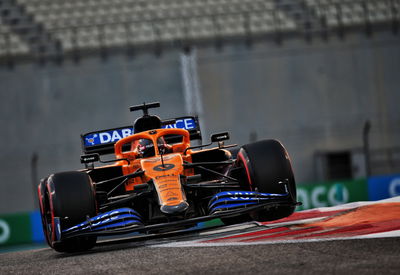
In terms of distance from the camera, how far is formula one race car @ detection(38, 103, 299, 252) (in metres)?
6.79

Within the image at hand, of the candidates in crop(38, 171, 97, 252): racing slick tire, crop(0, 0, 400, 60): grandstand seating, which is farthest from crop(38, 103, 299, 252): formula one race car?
crop(0, 0, 400, 60): grandstand seating

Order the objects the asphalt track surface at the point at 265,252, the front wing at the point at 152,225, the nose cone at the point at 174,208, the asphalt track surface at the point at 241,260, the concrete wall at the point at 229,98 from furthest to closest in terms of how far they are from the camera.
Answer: the concrete wall at the point at 229,98 → the nose cone at the point at 174,208 → the front wing at the point at 152,225 → the asphalt track surface at the point at 265,252 → the asphalt track surface at the point at 241,260

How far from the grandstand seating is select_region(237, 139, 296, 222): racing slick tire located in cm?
991

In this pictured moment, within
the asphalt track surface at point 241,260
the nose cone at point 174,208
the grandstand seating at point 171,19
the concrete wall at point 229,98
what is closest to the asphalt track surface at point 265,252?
the asphalt track surface at point 241,260

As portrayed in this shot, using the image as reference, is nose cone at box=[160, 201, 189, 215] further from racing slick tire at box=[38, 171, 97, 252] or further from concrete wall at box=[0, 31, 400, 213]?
concrete wall at box=[0, 31, 400, 213]

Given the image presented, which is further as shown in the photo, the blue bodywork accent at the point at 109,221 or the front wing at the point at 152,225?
the blue bodywork accent at the point at 109,221

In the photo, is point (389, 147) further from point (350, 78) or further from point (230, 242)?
point (230, 242)

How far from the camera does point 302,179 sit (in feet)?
55.3

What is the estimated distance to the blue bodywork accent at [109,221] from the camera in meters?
6.75

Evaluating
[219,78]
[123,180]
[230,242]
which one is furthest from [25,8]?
[230,242]

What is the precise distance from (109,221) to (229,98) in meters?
10.7

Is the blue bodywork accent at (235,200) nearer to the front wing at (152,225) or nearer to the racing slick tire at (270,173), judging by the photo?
the front wing at (152,225)

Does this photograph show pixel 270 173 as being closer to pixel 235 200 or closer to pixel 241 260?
pixel 235 200

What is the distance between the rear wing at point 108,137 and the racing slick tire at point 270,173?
178cm
